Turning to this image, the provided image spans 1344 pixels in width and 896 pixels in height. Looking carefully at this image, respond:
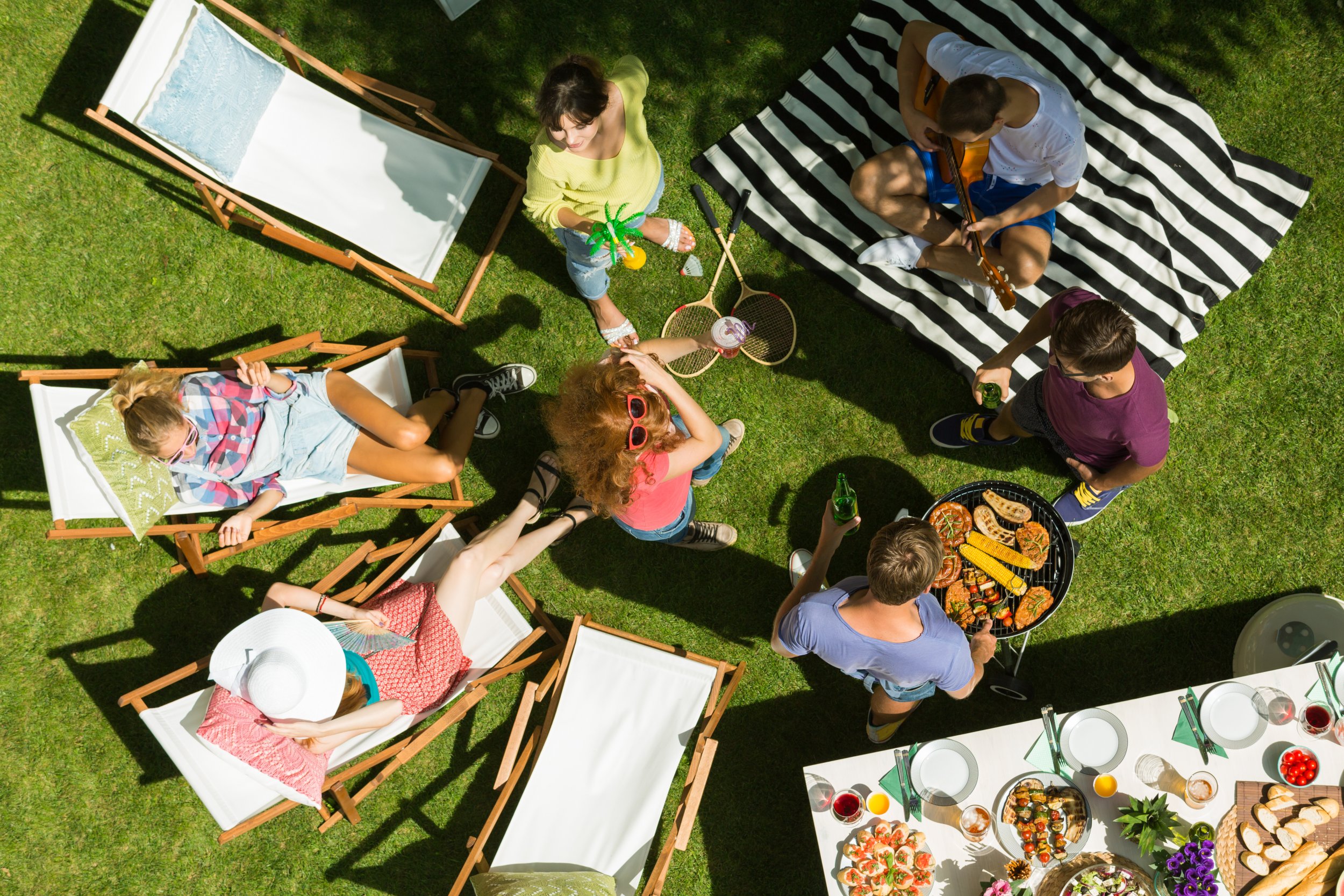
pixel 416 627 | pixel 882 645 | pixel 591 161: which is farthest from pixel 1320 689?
pixel 416 627

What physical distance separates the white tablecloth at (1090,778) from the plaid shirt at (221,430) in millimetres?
3136

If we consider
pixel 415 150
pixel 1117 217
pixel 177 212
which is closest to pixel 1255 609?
pixel 1117 217

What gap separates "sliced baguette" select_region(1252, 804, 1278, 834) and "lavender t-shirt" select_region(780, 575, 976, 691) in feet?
4.56

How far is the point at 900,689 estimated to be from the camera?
3789 millimetres

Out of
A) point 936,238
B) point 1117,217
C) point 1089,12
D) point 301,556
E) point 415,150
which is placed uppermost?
point 1089,12

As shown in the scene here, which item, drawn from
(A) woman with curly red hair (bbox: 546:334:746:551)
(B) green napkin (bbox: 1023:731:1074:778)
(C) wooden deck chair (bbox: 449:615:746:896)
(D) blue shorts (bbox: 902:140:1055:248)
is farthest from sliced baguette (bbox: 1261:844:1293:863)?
(D) blue shorts (bbox: 902:140:1055:248)

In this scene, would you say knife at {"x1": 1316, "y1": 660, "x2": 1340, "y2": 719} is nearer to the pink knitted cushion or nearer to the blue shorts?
the blue shorts

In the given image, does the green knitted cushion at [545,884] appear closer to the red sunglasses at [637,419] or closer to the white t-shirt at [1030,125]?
the red sunglasses at [637,419]

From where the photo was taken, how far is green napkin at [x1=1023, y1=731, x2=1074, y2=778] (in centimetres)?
358

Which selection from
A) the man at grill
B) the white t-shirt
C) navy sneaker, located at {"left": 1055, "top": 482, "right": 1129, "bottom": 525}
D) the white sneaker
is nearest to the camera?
the man at grill

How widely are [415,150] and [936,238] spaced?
118 inches

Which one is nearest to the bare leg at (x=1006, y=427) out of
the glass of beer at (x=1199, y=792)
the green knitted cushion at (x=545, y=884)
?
the glass of beer at (x=1199, y=792)

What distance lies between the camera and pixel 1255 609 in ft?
14.6

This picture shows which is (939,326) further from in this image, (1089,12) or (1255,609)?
(1255,609)
